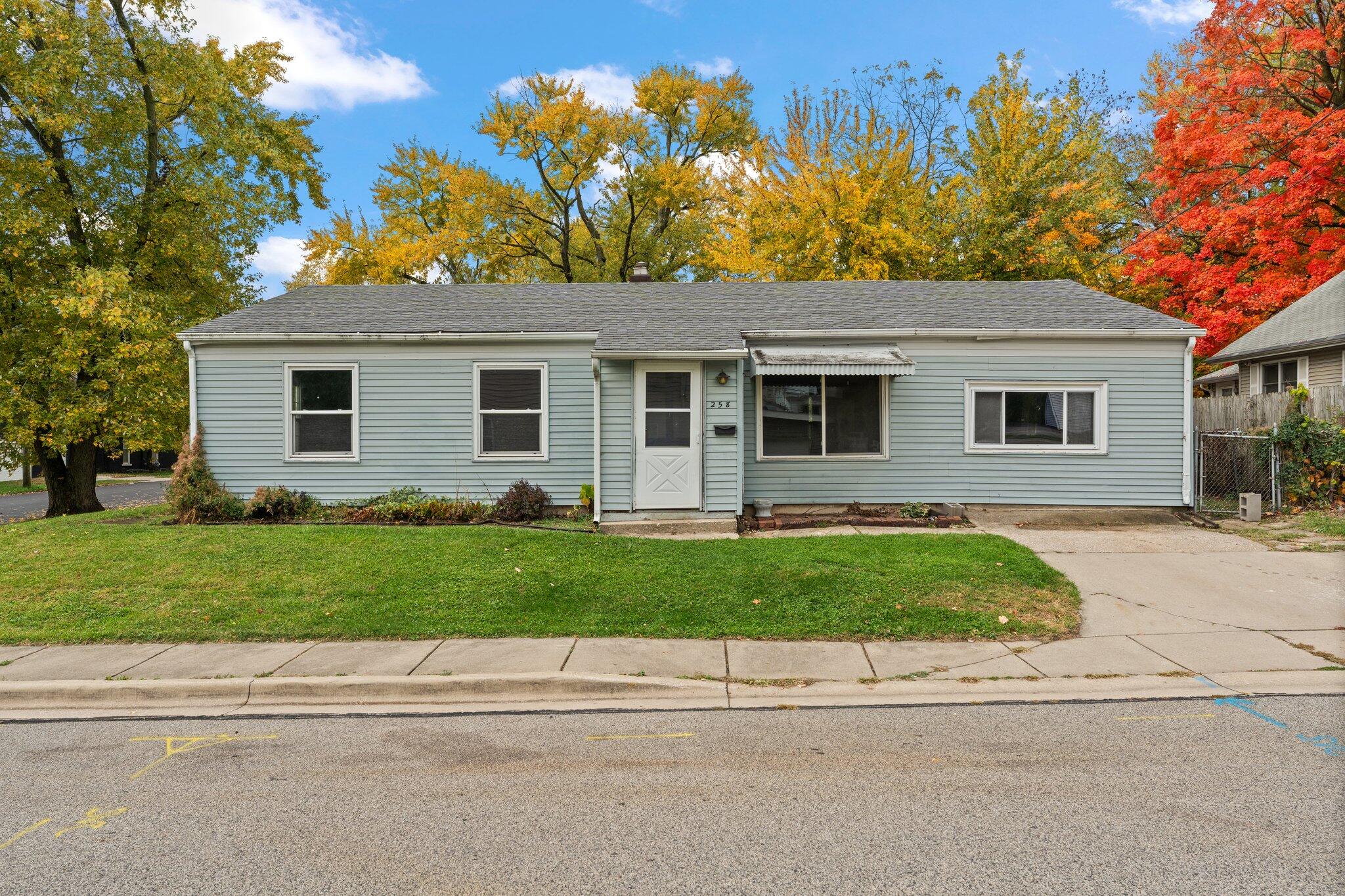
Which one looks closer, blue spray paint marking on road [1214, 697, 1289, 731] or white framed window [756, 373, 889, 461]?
blue spray paint marking on road [1214, 697, 1289, 731]

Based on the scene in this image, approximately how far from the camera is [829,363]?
11188 millimetres

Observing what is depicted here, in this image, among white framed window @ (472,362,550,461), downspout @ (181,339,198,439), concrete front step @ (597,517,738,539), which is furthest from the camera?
white framed window @ (472,362,550,461)

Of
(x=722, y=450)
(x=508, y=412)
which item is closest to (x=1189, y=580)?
(x=722, y=450)

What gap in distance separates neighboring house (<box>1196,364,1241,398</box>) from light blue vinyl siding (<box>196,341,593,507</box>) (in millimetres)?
19056

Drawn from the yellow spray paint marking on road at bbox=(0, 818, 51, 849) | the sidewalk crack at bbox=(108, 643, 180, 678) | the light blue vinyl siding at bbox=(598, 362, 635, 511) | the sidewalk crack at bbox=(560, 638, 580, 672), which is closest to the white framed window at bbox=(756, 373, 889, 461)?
the light blue vinyl siding at bbox=(598, 362, 635, 511)

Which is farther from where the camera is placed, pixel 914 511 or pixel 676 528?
pixel 914 511

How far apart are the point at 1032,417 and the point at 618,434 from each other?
272 inches

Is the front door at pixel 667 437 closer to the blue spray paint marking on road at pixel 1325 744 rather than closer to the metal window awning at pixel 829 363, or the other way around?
the metal window awning at pixel 829 363

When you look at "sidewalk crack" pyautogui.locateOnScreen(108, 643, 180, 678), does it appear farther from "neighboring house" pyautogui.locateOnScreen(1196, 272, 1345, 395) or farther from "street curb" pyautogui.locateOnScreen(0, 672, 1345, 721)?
"neighboring house" pyautogui.locateOnScreen(1196, 272, 1345, 395)

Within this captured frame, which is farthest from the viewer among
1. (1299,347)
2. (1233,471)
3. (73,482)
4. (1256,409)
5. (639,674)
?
(73,482)

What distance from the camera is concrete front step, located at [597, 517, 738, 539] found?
1058 centimetres

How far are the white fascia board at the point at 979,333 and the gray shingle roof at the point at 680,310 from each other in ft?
0.28

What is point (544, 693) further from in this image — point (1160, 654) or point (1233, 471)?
point (1233, 471)

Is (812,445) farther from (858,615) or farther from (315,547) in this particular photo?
(315,547)
